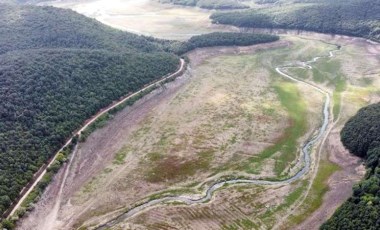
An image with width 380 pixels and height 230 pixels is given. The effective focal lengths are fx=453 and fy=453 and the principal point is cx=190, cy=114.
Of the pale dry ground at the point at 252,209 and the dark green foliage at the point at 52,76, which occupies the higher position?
the dark green foliage at the point at 52,76

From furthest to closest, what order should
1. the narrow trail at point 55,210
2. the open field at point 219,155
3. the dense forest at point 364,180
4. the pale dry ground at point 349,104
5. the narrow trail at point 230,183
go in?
the pale dry ground at point 349,104
the open field at point 219,155
the narrow trail at point 230,183
the narrow trail at point 55,210
the dense forest at point 364,180

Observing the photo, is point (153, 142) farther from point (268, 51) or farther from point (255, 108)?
point (268, 51)

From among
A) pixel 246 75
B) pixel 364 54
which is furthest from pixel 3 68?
pixel 364 54

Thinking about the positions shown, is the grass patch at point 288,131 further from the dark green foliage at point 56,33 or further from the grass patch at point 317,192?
the dark green foliage at point 56,33

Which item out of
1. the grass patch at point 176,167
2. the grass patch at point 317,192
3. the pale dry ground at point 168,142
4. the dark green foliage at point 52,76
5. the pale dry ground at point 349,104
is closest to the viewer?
the grass patch at point 317,192

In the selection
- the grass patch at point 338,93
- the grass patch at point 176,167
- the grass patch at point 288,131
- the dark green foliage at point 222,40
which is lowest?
the grass patch at point 176,167

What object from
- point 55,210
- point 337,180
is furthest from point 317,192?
point 55,210

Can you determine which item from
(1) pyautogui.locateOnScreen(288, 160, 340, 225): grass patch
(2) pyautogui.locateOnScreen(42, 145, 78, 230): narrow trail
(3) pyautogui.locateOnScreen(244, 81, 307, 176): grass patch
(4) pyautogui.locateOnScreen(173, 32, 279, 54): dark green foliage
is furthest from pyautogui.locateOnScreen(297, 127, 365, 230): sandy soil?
(4) pyautogui.locateOnScreen(173, 32, 279, 54): dark green foliage

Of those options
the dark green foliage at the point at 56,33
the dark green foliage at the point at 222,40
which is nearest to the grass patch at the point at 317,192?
the dark green foliage at the point at 56,33
